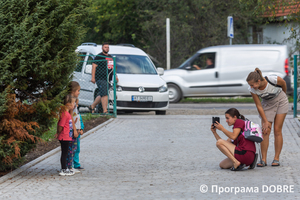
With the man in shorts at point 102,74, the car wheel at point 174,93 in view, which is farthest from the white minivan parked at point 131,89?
the car wheel at point 174,93

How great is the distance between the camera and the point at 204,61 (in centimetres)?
1945

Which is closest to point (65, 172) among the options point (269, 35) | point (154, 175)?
point (154, 175)

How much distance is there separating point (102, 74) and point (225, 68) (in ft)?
22.7

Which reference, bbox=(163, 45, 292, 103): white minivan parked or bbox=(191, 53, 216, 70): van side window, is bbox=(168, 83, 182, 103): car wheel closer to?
bbox=(163, 45, 292, 103): white minivan parked

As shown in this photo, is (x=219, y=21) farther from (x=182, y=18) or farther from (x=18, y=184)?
(x=18, y=184)

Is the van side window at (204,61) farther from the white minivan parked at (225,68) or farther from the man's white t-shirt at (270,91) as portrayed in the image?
the man's white t-shirt at (270,91)

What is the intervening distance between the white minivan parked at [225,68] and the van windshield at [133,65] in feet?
14.9

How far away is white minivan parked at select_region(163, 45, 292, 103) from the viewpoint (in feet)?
62.1

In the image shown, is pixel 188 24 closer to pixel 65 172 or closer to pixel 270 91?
pixel 270 91

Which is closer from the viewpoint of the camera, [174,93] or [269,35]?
[174,93]

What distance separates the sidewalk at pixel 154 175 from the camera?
223 inches

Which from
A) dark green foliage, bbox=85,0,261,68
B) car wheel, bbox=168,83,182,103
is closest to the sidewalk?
car wheel, bbox=168,83,182,103

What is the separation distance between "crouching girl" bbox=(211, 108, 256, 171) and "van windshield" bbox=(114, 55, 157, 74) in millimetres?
7925

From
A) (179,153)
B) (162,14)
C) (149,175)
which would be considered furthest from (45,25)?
(162,14)
